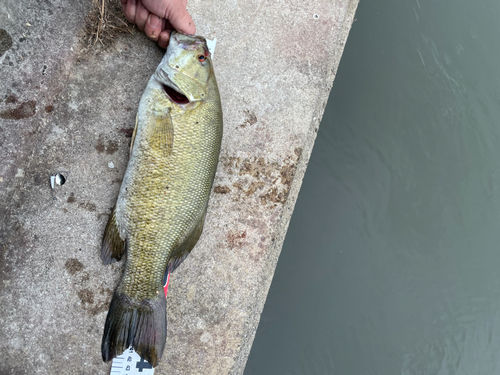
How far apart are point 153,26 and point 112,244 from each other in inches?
65.5

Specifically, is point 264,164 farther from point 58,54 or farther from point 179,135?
point 58,54

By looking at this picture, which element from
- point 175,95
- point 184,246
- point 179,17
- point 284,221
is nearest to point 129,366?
point 184,246

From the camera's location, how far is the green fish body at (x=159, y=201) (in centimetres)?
199

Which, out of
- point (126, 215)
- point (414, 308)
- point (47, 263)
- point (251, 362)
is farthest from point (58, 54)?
point (414, 308)

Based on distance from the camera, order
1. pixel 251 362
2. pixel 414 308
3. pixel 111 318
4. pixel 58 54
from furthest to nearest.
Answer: pixel 414 308 < pixel 251 362 < pixel 58 54 < pixel 111 318

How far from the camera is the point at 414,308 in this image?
11.0 feet

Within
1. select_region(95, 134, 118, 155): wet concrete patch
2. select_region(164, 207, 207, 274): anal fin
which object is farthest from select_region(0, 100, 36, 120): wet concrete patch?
select_region(164, 207, 207, 274): anal fin

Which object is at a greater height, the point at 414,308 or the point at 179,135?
the point at 179,135

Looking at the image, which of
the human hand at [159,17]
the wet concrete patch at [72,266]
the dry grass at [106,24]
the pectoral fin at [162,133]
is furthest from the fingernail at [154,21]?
the wet concrete patch at [72,266]

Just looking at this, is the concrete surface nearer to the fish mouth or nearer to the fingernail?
the fingernail

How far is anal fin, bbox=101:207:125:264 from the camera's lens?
217 cm

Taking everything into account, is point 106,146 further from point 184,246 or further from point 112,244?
point 184,246

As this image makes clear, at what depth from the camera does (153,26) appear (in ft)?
7.68

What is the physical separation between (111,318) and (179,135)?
1.28 m
